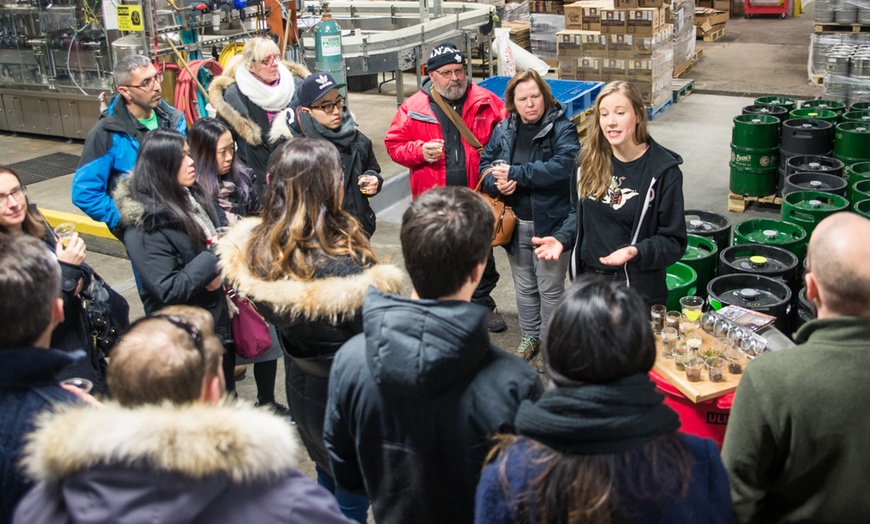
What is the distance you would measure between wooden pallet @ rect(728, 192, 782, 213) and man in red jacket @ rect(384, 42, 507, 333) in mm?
3337

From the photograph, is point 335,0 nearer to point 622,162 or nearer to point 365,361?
point 622,162

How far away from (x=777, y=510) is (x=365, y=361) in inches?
46.4

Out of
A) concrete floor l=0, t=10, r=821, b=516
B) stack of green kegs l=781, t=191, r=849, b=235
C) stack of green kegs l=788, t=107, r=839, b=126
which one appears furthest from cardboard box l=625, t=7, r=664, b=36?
stack of green kegs l=781, t=191, r=849, b=235

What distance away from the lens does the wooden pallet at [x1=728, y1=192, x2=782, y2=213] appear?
7.04m

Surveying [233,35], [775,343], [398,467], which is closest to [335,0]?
[233,35]

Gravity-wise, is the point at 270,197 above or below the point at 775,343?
above

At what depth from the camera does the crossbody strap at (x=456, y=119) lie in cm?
459

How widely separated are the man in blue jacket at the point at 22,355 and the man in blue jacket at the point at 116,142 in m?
2.13

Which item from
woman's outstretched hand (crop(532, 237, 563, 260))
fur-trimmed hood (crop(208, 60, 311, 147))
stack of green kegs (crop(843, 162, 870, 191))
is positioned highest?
fur-trimmed hood (crop(208, 60, 311, 147))

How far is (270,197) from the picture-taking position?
2795 mm

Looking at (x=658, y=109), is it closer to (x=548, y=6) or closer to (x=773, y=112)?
(x=773, y=112)

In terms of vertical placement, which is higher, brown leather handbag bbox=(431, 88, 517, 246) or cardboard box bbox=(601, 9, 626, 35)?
cardboard box bbox=(601, 9, 626, 35)

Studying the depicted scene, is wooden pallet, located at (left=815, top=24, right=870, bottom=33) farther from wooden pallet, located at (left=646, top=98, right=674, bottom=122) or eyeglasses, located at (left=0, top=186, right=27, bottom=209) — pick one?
eyeglasses, located at (left=0, top=186, right=27, bottom=209)

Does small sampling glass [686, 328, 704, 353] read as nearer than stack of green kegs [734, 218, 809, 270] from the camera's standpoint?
Yes
